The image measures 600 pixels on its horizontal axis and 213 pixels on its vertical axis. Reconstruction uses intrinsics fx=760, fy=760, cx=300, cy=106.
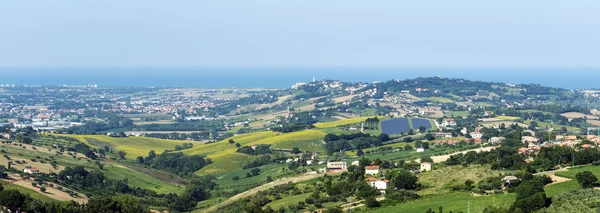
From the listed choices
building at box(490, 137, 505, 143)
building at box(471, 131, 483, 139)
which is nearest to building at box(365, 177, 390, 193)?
building at box(490, 137, 505, 143)

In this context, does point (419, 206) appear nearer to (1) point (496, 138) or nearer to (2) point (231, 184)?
(2) point (231, 184)

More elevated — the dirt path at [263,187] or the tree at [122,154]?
the dirt path at [263,187]

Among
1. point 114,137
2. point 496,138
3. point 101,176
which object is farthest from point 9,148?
point 496,138

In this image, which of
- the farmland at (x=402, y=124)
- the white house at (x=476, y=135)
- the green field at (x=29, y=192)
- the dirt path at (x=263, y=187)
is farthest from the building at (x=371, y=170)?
the farmland at (x=402, y=124)

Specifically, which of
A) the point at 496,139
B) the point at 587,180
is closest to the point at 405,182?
the point at 587,180

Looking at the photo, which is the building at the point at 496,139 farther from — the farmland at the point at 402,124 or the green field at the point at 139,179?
the green field at the point at 139,179

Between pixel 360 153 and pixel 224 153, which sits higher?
pixel 360 153

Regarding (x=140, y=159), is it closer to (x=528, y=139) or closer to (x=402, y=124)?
(x=402, y=124)
